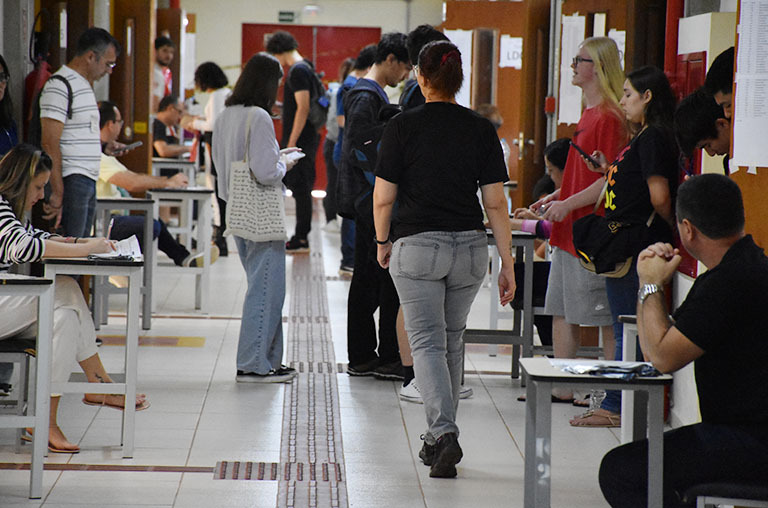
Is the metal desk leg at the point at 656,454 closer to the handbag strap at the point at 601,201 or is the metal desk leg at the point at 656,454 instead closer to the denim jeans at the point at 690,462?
the denim jeans at the point at 690,462

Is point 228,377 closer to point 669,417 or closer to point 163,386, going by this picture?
point 163,386

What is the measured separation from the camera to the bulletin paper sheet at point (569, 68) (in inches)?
236

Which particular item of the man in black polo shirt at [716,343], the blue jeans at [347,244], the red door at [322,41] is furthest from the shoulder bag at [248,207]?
the red door at [322,41]

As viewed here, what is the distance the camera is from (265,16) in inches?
592

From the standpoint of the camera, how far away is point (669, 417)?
428cm

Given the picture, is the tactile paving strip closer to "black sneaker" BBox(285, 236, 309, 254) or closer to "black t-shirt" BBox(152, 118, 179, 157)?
"black sneaker" BBox(285, 236, 309, 254)

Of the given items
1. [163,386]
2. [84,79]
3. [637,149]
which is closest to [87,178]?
[84,79]

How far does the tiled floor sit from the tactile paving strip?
0.11 ft

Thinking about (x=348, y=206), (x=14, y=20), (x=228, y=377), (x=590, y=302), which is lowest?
(x=228, y=377)

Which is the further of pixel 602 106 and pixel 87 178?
pixel 87 178

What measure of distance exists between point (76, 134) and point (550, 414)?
3415 millimetres

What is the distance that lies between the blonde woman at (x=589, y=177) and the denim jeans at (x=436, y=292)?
0.89 metres

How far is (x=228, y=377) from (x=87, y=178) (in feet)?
4.03

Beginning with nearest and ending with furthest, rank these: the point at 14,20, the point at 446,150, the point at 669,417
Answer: the point at 446,150 → the point at 669,417 → the point at 14,20
